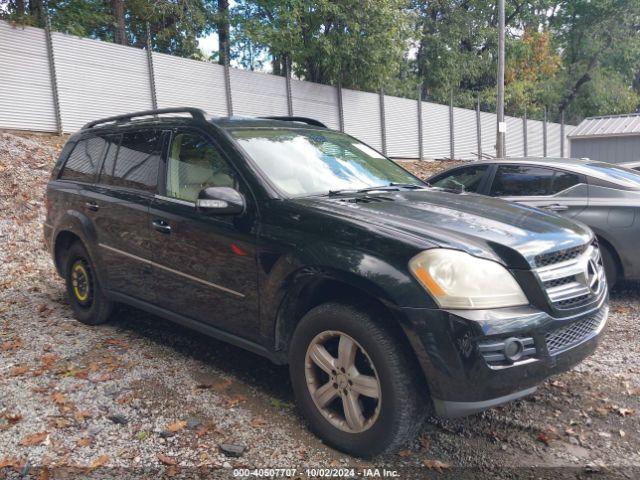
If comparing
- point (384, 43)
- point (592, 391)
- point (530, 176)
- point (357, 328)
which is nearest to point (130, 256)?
point (357, 328)

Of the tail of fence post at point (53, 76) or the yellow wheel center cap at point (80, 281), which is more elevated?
the tail of fence post at point (53, 76)

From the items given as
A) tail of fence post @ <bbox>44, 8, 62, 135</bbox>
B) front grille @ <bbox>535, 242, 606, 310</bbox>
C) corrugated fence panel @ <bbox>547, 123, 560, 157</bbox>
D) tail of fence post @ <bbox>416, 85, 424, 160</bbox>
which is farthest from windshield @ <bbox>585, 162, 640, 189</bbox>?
corrugated fence panel @ <bbox>547, 123, 560, 157</bbox>

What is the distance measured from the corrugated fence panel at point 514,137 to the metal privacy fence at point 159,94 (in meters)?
5.78

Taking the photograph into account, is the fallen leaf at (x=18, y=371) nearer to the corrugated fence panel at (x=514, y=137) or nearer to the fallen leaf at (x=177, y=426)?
Answer: the fallen leaf at (x=177, y=426)

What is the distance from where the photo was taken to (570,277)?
3.10m

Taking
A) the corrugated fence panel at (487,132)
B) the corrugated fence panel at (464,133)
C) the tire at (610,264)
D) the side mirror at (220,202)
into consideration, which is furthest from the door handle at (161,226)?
the corrugated fence panel at (487,132)

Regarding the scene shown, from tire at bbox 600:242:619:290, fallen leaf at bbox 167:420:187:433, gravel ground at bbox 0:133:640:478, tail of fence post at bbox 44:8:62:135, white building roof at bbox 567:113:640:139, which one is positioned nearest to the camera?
gravel ground at bbox 0:133:640:478

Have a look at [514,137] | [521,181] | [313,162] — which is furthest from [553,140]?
[313,162]

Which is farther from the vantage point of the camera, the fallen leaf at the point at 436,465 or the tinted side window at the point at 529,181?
the tinted side window at the point at 529,181

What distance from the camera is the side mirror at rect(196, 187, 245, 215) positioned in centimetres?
344

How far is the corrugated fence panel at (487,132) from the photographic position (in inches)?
1031

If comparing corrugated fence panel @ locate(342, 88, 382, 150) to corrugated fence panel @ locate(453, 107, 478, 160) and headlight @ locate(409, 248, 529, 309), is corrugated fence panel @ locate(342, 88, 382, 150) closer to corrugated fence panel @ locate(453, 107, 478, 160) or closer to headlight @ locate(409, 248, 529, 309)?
corrugated fence panel @ locate(453, 107, 478, 160)

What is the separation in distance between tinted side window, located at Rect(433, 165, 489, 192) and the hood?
2.92 m

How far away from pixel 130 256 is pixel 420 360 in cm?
263
